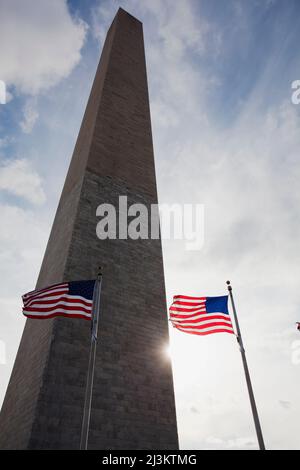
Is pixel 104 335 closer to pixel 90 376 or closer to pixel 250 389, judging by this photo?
pixel 90 376

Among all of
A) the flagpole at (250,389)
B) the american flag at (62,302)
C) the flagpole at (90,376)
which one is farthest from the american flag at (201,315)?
the american flag at (62,302)

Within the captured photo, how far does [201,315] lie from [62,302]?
3782mm

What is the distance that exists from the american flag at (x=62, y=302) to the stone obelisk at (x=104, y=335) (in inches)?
68.2

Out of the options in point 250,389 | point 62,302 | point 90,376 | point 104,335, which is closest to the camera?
point 90,376

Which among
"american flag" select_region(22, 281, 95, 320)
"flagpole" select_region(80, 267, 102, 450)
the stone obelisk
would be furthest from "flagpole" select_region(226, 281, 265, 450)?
"american flag" select_region(22, 281, 95, 320)

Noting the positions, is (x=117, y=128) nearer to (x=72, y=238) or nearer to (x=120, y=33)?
(x=72, y=238)

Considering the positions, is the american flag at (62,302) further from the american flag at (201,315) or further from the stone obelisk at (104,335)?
the american flag at (201,315)

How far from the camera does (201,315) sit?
988 cm

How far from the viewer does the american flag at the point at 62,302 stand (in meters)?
8.85

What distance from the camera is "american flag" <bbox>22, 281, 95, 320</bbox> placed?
8.85 m

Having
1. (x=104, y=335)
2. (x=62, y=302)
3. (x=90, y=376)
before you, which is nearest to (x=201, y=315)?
(x=104, y=335)

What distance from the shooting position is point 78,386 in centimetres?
985

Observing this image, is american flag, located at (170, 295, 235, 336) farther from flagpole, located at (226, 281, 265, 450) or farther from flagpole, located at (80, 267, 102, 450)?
flagpole, located at (80, 267, 102, 450)

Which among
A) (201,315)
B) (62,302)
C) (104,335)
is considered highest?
(104,335)
